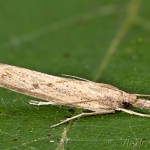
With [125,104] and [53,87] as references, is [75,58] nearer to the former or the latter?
[53,87]

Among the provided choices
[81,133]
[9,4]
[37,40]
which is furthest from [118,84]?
[9,4]

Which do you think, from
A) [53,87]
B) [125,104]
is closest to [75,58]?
[53,87]

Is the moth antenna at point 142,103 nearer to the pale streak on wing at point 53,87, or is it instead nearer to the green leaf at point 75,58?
the green leaf at point 75,58

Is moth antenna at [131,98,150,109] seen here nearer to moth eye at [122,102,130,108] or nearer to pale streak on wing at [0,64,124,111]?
moth eye at [122,102,130,108]

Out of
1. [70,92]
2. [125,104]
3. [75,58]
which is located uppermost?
[75,58]

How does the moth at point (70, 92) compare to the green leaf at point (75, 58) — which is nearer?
the green leaf at point (75, 58)

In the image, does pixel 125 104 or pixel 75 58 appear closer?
pixel 125 104

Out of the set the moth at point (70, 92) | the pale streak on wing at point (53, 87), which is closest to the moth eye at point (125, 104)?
the moth at point (70, 92)
